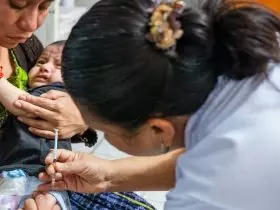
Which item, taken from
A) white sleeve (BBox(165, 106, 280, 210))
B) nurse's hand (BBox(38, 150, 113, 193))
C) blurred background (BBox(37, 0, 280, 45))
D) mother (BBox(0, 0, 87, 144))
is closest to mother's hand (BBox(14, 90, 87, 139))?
mother (BBox(0, 0, 87, 144))

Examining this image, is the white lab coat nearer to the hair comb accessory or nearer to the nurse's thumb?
the hair comb accessory

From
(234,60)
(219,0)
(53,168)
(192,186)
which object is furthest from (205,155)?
(53,168)

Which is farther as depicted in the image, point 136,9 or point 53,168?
point 53,168

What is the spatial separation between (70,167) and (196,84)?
1.49 ft

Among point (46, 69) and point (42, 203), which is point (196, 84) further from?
point (46, 69)

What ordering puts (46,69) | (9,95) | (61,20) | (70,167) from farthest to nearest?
(61,20) → (46,69) → (9,95) → (70,167)

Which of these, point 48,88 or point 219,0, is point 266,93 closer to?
point 219,0

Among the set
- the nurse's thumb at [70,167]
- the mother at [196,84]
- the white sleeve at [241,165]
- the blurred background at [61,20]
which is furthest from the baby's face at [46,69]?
the white sleeve at [241,165]

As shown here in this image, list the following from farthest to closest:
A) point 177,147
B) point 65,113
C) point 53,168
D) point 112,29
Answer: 1. point 65,113
2. point 53,168
3. point 177,147
4. point 112,29

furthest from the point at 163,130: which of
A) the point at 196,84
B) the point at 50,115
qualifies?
the point at 50,115

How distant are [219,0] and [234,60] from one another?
11 centimetres

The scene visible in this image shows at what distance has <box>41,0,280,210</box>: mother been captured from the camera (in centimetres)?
79

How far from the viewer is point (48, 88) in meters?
1.45

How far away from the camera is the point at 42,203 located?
3.89ft
